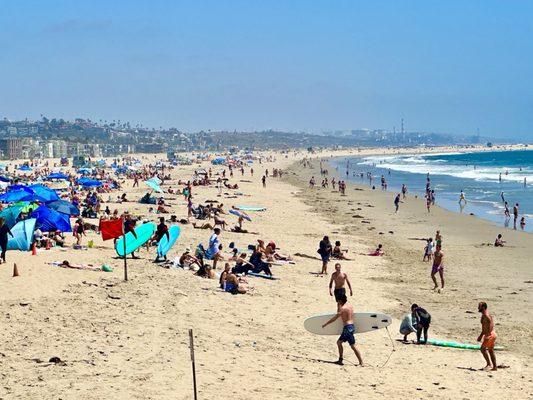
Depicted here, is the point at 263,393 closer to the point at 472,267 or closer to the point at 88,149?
the point at 472,267

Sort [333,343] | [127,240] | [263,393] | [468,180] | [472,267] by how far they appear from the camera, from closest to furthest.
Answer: [263,393], [333,343], [127,240], [472,267], [468,180]

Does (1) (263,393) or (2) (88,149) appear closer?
(1) (263,393)

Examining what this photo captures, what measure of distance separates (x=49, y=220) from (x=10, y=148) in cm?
8502

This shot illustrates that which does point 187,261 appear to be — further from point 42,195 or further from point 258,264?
point 42,195

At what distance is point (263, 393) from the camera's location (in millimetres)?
8547

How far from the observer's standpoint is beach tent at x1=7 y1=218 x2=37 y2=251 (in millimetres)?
16172

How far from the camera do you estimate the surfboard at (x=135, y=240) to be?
16.2 metres

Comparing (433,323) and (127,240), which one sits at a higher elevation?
(127,240)

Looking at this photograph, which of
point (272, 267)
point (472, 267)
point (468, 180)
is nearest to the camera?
point (272, 267)

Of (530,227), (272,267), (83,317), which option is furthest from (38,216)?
(530,227)

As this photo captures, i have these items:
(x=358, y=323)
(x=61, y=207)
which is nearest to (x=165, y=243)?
(x=61, y=207)

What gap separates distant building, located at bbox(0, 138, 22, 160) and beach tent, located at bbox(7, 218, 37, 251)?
85802mm

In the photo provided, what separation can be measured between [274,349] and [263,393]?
210 centimetres

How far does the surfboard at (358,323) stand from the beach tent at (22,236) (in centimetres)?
817
